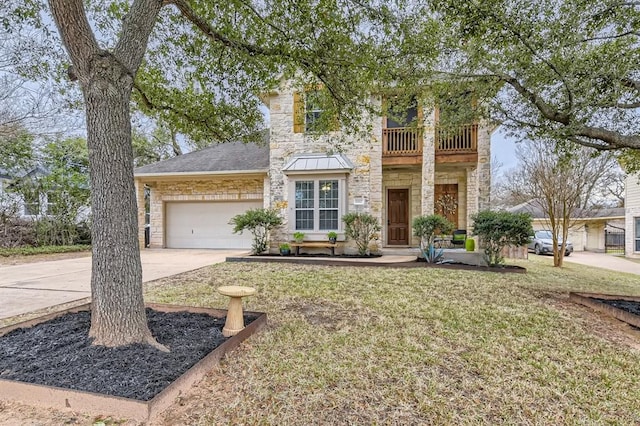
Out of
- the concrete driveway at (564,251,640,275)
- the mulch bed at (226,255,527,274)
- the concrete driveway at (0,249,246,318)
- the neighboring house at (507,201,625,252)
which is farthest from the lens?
the neighboring house at (507,201,625,252)

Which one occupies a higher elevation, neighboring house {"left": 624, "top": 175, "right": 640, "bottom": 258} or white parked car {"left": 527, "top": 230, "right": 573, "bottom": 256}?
neighboring house {"left": 624, "top": 175, "right": 640, "bottom": 258}

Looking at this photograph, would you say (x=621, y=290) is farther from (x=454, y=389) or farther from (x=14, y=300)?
(x=14, y=300)

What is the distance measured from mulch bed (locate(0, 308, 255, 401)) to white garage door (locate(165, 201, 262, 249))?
976 cm

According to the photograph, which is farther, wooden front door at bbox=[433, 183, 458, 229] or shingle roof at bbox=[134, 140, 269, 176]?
shingle roof at bbox=[134, 140, 269, 176]

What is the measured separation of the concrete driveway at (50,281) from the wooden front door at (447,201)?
8.09 meters

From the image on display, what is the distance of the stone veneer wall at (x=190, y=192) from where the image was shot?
1277cm

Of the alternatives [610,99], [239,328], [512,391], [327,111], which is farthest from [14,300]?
[610,99]

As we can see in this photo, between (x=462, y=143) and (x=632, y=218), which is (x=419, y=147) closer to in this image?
(x=462, y=143)

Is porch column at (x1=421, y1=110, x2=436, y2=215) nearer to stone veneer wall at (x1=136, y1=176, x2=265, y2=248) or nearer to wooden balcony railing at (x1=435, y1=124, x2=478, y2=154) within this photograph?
wooden balcony railing at (x1=435, y1=124, x2=478, y2=154)

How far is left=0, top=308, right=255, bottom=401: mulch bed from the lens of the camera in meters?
2.23

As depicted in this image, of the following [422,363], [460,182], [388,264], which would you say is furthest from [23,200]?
[460,182]

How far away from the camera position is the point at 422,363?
2797 millimetres

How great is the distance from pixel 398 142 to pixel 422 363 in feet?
29.8

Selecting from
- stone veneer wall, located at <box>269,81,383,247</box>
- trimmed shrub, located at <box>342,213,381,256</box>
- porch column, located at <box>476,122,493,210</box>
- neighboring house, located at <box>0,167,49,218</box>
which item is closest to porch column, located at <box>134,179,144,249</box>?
neighboring house, located at <box>0,167,49,218</box>
